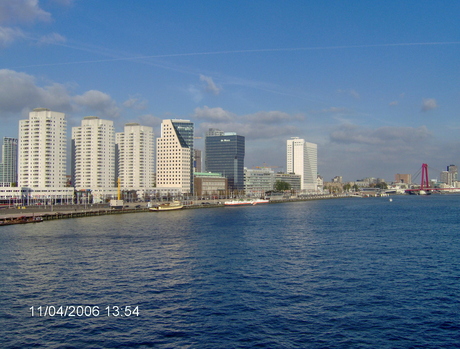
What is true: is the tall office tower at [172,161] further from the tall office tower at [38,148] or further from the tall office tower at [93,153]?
the tall office tower at [38,148]

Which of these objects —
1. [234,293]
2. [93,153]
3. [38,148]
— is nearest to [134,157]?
[93,153]

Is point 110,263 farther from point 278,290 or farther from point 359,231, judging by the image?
point 359,231

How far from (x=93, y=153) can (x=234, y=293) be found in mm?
117457

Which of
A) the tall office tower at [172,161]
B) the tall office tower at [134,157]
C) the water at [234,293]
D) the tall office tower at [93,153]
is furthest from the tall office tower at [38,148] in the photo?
the water at [234,293]

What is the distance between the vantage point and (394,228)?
61031mm

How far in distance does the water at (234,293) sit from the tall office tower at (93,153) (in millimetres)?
89703

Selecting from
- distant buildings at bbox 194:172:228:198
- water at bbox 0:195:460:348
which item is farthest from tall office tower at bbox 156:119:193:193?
water at bbox 0:195:460:348

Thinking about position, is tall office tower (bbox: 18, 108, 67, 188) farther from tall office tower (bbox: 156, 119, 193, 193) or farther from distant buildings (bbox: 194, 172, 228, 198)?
distant buildings (bbox: 194, 172, 228, 198)

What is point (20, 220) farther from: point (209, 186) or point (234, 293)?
point (209, 186)

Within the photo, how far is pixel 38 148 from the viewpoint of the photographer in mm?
115500

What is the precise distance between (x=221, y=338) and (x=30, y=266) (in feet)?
65.4

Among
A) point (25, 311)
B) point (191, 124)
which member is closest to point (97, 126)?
point (191, 124)

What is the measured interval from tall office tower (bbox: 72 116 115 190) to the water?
8970 cm

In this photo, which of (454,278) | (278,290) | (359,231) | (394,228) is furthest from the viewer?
(394,228)
